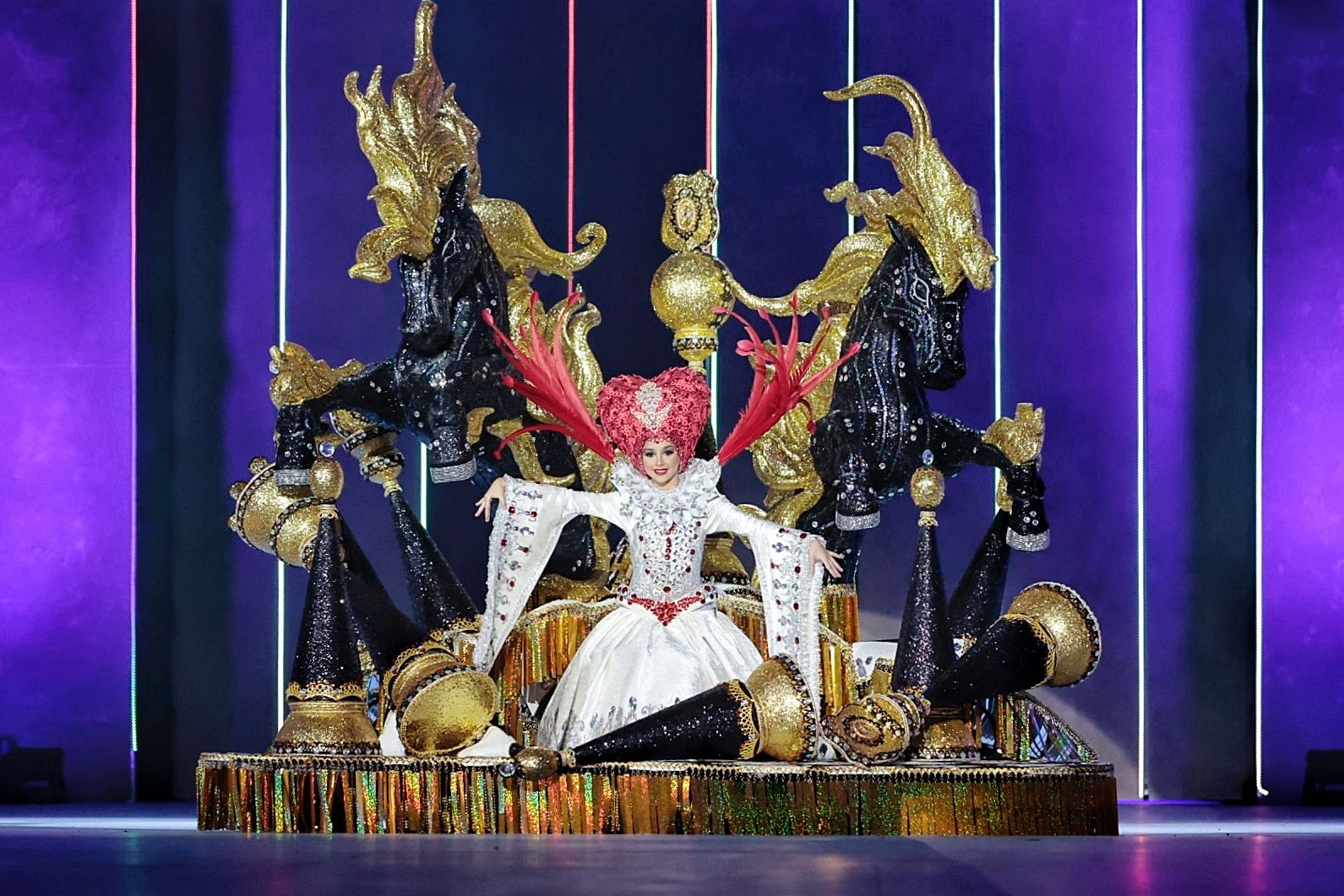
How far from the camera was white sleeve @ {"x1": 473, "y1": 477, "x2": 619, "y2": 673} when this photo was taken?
5000mm

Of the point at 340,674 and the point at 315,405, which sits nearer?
the point at 340,674

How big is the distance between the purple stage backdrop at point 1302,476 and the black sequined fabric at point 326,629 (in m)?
3.19

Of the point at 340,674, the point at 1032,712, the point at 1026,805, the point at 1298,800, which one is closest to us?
the point at 1026,805

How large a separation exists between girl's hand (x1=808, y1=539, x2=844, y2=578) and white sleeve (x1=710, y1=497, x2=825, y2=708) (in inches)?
0.4

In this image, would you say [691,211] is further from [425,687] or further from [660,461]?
[425,687]

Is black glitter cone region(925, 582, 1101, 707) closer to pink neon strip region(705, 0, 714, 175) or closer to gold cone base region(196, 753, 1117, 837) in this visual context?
gold cone base region(196, 753, 1117, 837)

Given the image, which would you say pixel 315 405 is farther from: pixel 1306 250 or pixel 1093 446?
pixel 1306 250

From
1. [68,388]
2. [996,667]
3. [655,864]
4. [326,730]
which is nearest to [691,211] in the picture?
[996,667]

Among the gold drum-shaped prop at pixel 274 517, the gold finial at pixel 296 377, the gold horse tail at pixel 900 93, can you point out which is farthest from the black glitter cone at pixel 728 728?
the gold horse tail at pixel 900 93

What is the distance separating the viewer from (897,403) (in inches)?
205

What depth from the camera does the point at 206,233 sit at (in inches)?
252

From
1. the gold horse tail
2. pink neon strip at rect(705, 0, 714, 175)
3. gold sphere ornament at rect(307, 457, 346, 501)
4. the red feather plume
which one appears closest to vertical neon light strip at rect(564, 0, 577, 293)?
pink neon strip at rect(705, 0, 714, 175)

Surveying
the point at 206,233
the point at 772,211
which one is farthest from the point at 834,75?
the point at 206,233

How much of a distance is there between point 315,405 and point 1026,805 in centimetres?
222
